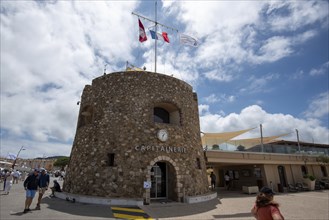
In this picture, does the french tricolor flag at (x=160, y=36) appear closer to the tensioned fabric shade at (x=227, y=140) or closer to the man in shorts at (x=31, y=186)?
the tensioned fabric shade at (x=227, y=140)

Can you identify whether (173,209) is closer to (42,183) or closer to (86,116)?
(42,183)

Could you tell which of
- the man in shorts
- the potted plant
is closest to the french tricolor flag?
the man in shorts

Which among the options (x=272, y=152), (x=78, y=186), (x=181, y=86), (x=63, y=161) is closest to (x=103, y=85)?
(x=181, y=86)

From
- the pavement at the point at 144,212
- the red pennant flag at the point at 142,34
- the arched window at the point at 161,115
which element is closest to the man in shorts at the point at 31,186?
the pavement at the point at 144,212

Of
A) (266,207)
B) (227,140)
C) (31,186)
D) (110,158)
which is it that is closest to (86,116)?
(110,158)

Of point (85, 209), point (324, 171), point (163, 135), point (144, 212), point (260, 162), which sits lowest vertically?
point (144, 212)

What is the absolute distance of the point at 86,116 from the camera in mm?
15766

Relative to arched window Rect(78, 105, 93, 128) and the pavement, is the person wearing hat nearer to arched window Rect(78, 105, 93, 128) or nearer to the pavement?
the pavement

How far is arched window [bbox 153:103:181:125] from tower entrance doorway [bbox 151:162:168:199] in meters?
3.08

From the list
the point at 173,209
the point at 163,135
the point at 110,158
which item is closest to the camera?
the point at 173,209

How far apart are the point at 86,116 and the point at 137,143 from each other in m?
5.19

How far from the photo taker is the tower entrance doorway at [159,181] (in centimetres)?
1329

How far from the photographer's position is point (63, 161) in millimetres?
62844

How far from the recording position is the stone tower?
12.2m
